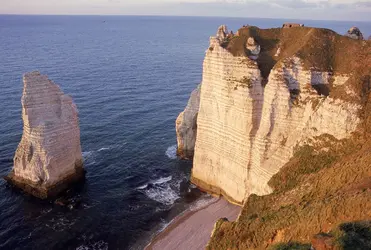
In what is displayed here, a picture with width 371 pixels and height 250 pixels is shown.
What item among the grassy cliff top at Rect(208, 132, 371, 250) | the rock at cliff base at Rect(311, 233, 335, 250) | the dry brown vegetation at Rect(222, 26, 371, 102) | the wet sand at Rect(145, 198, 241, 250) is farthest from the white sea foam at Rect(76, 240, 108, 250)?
the dry brown vegetation at Rect(222, 26, 371, 102)

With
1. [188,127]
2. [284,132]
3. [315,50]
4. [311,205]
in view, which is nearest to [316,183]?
[311,205]

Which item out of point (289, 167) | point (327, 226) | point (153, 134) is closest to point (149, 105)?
point (153, 134)

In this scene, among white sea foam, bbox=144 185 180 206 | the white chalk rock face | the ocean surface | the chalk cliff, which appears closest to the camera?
the chalk cliff

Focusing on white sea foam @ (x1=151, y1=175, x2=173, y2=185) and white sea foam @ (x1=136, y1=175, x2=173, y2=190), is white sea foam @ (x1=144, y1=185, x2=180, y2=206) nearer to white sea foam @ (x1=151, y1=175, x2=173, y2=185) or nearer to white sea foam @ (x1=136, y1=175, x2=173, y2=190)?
white sea foam @ (x1=136, y1=175, x2=173, y2=190)

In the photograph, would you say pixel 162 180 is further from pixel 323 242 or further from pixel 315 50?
pixel 323 242

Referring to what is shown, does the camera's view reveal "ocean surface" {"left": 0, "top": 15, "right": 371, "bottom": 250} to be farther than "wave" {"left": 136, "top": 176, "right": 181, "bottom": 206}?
No

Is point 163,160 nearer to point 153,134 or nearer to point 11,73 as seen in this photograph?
point 153,134

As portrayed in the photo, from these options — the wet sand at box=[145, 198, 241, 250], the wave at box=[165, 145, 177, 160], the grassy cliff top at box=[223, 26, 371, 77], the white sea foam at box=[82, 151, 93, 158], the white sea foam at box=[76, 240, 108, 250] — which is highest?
the grassy cliff top at box=[223, 26, 371, 77]
